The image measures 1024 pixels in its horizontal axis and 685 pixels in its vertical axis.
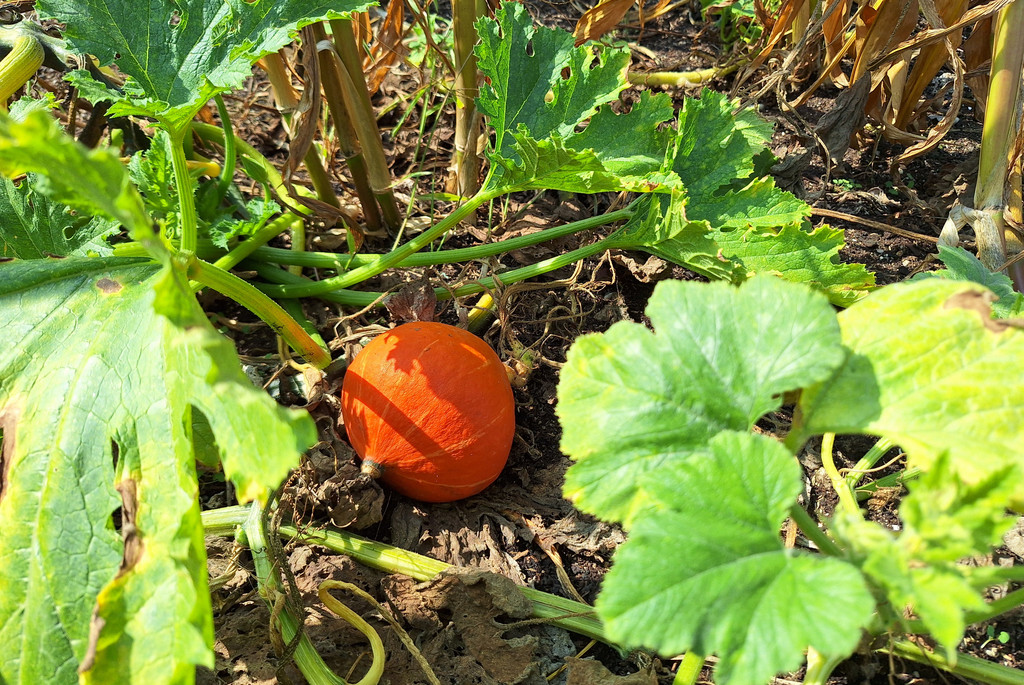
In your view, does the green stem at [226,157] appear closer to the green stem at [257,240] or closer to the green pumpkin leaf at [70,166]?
the green stem at [257,240]

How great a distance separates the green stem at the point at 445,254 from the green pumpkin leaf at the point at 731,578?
1.15 meters

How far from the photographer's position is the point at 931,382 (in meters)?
1.04

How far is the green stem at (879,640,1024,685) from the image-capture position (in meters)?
1.39

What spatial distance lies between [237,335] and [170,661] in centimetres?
134

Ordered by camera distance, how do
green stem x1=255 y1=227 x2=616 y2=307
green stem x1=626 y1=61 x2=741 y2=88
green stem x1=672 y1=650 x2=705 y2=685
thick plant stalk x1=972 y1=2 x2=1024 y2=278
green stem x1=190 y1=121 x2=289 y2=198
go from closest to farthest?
green stem x1=672 y1=650 x2=705 y2=685 < thick plant stalk x1=972 y1=2 x2=1024 y2=278 < green stem x1=255 y1=227 x2=616 y2=307 < green stem x1=190 y1=121 x2=289 y2=198 < green stem x1=626 y1=61 x2=741 y2=88

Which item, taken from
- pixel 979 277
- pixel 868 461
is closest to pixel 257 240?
pixel 868 461

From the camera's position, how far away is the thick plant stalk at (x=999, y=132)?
1843 millimetres

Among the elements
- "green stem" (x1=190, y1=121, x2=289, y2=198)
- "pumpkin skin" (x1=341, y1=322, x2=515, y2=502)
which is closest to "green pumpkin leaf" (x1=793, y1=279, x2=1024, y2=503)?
"pumpkin skin" (x1=341, y1=322, x2=515, y2=502)

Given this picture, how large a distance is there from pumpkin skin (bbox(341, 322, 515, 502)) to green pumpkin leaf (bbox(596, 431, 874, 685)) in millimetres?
846

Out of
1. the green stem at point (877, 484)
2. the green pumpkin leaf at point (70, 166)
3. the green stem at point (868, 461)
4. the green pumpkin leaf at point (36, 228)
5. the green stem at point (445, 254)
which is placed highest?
the green pumpkin leaf at point (70, 166)

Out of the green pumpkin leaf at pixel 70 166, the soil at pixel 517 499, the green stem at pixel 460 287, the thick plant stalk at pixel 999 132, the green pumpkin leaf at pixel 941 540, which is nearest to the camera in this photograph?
the green pumpkin leaf at pixel 941 540

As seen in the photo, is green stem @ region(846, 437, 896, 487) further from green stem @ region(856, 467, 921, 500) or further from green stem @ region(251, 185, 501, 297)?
green stem @ region(251, 185, 501, 297)

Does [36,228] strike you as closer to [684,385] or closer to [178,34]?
[178,34]

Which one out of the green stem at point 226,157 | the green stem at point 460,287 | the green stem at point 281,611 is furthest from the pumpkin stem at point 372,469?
the green stem at point 226,157
